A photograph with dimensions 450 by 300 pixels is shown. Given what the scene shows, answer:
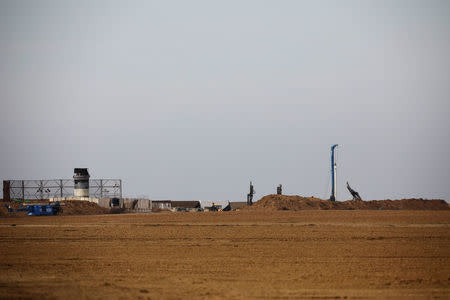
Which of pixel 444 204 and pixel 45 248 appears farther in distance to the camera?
pixel 444 204

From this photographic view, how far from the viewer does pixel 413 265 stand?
22.6 m

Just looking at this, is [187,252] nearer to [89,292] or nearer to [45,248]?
[45,248]

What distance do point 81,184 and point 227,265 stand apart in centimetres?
6292

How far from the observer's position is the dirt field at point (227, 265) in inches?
671

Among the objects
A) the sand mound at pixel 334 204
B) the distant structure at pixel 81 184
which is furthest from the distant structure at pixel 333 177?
the distant structure at pixel 81 184

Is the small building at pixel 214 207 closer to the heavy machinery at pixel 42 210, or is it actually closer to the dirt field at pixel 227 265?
the heavy machinery at pixel 42 210

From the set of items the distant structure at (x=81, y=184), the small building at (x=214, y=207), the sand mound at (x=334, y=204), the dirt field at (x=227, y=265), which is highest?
the distant structure at (x=81, y=184)

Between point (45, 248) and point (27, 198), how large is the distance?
192ft

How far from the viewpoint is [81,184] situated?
8275 cm

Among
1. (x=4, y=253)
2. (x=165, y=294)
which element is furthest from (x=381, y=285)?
(x=4, y=253)

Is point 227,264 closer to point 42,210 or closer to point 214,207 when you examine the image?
point 42,210

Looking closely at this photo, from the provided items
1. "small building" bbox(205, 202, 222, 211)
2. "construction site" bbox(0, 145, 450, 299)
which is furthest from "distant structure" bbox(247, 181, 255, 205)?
"construction site" bbox(0, 145, 450, 299)

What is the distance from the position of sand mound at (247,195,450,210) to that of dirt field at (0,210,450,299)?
38.1m

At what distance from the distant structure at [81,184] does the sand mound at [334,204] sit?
22.7 metres
